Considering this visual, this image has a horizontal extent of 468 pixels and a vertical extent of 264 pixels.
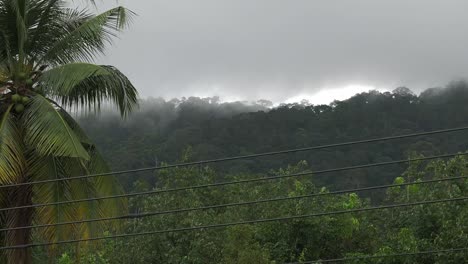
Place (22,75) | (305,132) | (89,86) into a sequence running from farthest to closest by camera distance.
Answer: (305,132), (89,86), (22,75)

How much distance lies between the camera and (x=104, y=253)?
29.9 metres

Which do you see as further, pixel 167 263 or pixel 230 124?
pixel 230 124

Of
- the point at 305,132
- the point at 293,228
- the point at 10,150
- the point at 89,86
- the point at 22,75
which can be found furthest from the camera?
the point at 305,132

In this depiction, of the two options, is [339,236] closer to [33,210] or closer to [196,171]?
[196,171]

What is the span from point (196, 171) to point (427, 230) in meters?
Result: 9.78

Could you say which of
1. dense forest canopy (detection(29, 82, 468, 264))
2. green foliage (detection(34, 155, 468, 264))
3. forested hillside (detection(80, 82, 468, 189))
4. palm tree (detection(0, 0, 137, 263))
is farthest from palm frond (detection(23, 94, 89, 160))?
forested hillside (detection(80, 82, 468, 189))

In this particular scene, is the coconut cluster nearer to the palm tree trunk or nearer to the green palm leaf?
the green palm leaf

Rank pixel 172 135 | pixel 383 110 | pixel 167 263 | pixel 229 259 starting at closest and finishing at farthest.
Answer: pixel 229 259 < pixel 167 263 < pixel 172 135 < pixel 383 110

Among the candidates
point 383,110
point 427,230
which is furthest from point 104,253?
point 383,110

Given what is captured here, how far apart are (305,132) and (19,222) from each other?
48388mm

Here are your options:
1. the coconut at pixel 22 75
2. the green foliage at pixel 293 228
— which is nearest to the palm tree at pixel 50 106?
the coconut at pixel 22 75

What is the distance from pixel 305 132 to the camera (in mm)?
59969

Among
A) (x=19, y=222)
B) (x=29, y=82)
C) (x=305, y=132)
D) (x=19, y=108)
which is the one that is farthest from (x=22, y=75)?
(x=305, y=132)

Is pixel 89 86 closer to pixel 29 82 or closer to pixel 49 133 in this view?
pixel 29 82
